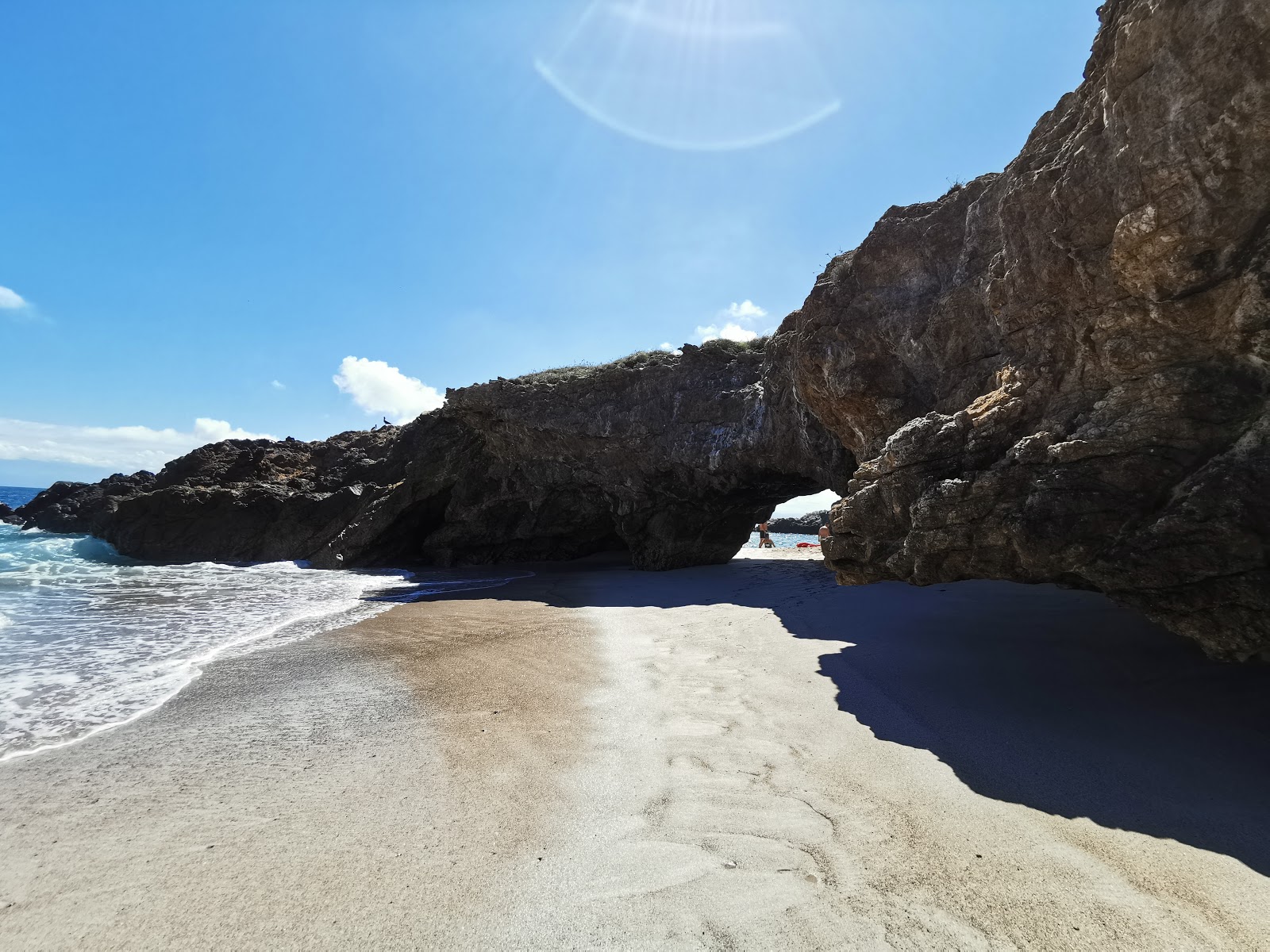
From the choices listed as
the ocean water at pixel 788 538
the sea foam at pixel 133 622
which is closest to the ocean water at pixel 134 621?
the sea foam at pixel 133 622

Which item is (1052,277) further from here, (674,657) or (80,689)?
(80,689)

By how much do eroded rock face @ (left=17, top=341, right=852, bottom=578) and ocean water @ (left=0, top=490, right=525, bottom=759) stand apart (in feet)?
7.78

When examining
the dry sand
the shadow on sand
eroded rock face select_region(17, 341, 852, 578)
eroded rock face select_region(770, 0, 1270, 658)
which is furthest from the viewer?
eroded rock face select_region(17, 341, 852, 578)

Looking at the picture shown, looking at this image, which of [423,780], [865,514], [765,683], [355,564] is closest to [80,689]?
[423,780]

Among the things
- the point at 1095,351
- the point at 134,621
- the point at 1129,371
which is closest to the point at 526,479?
the point at 134,621

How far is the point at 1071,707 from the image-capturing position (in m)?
4.96

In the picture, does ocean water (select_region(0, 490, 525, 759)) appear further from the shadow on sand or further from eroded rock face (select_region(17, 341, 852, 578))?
the shadow on sand

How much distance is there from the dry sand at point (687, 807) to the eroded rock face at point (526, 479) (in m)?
8.52

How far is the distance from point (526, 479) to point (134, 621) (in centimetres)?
1212

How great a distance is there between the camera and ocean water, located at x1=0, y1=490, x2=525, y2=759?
5938 mm

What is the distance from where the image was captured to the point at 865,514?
21.8 ft

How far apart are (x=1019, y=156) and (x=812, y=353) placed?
13.7ft

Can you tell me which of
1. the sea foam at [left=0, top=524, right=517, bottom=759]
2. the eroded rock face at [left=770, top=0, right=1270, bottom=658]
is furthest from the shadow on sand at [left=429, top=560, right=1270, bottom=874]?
the sea foam at [left=0, top=524, right=517, bottom=759]

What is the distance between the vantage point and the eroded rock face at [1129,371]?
3.93 meters
